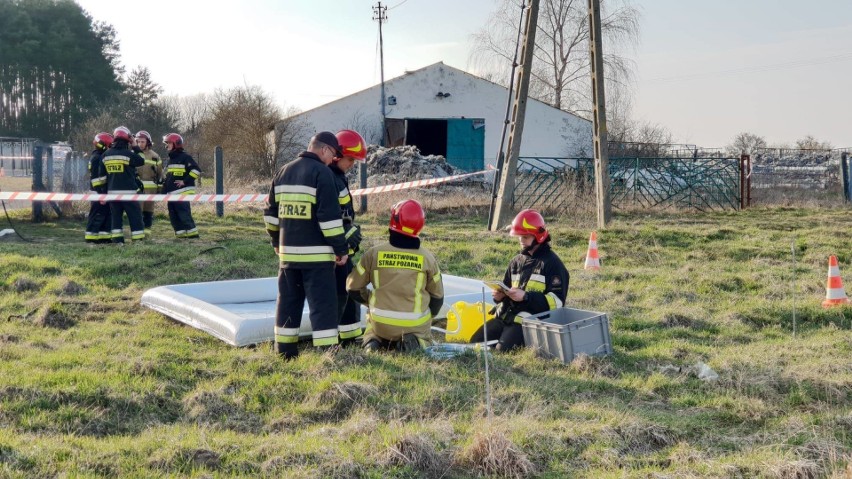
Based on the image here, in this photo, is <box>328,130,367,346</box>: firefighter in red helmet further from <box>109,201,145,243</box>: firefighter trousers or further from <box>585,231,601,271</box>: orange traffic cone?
<box>109,201,145,243</box>: firefighter trousers

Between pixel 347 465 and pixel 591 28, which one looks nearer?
pixel 347 465

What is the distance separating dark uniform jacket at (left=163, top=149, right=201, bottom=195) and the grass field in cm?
415

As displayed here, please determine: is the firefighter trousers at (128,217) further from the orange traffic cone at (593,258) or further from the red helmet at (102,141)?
the orange traffic cone at (593,258)

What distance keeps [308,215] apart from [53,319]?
3309 millimetres

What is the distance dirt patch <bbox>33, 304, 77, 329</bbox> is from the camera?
7.88 metres

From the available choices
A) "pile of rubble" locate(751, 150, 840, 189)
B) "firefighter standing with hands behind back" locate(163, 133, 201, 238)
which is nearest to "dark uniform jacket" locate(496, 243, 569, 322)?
"firefighter standing with hands behind back" locate(163, 133, 201, 238)

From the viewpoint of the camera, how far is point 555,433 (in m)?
4.72

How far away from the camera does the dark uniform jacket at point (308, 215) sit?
20.6 feet

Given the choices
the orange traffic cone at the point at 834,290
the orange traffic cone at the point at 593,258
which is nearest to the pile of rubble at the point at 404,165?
the orange traffic cone at the point at 593,258

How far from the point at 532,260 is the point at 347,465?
3.65 m

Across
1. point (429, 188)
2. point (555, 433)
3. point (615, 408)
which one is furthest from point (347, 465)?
point (429, 188)

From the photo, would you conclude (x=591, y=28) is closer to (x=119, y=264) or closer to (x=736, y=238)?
(x=736, y=238)

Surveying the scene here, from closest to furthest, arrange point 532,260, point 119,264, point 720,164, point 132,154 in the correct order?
1. point 532,260
2. point 119,264
3. point 132,154
4. point 720,164

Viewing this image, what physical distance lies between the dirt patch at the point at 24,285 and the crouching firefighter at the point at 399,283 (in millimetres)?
4919
